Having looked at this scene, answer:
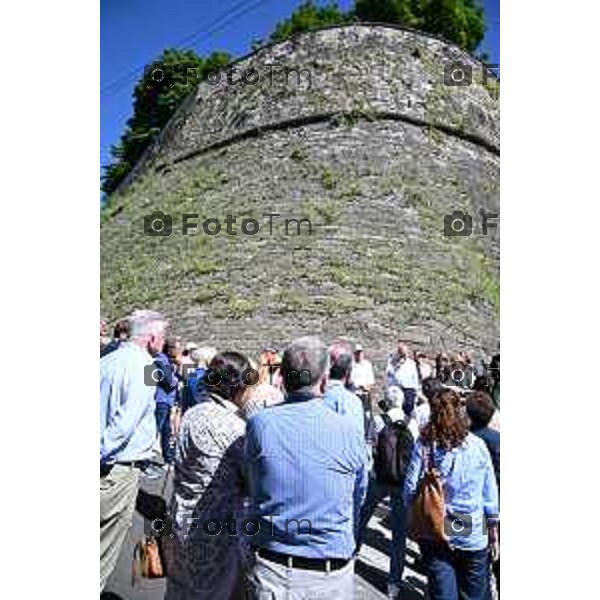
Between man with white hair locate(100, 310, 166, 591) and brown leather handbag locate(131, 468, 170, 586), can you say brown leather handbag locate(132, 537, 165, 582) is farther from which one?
man with white hair locate(100, 310, 166, 591)

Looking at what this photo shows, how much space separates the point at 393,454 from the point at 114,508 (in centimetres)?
116

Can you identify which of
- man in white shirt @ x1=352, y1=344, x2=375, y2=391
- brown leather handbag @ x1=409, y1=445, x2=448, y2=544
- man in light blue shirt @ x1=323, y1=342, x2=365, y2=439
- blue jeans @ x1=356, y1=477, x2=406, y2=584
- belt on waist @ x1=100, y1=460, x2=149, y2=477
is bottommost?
blue jeans @ x1=356, y1=477, x2=406, y2=584

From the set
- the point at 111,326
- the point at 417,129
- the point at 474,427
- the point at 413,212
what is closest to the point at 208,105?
the point at 417,129

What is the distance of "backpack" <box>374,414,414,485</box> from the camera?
3.54 metres

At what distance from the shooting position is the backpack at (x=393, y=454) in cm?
354

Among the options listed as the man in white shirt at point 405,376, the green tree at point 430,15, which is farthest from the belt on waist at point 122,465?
the green tree at point 430,15

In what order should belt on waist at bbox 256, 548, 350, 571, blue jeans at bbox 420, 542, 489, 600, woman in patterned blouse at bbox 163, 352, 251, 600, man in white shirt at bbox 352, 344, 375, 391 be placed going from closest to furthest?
1. belt on waist at bbox 256, 548, 350, 571
2. woman in patterned blouse at bbox 163, 352, 251, 600
3. blue jeans at bbox 420, 542, 489, 600
4. man in white shirt at bbox 352, 344, 375, 391

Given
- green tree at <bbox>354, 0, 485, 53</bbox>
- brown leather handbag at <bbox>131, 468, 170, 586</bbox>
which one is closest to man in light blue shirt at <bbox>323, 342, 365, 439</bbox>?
brown leather handbag at <bbox>131, 468, 170, 586</bbox>

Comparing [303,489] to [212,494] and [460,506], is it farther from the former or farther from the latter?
[460,506]

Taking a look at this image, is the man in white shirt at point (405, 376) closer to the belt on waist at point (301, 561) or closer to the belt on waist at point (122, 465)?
the belt on waist at point (122, 465)

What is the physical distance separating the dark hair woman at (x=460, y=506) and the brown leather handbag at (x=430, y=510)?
21 mm
